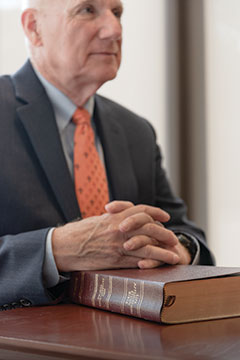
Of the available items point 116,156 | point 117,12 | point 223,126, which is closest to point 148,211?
point 116,156

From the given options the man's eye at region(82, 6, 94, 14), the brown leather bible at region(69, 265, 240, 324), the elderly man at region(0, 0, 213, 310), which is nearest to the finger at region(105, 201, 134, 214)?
the elderly man at region(0, 0, 213, 310)

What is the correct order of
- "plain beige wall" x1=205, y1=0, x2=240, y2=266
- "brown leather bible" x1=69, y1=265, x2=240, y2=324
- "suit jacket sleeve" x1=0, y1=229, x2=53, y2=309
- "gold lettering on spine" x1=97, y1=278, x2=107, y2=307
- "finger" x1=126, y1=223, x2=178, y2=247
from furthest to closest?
"plain beige wall" x1=205, y1=0, x2=240, y2=266 < "finger" x1=126, y1=223, x2=178, y2=247 < "suit jacket sleeve" x1=0, y1=229, x2=53, y2=309 < "gold lettering on spine" x1=97, y1=278, x2=107, y2=307 < "brown leather bible" x1=69, y1=265, x2=240, y2=324

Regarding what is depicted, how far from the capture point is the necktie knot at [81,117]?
5.74 ft

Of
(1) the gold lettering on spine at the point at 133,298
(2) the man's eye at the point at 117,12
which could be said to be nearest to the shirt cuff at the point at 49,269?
(1) the gold lettering on spine at the point at 133,298

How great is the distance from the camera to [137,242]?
1.32m

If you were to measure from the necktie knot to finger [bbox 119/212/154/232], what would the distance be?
0.50 meters

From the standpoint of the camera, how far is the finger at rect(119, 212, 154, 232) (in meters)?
1.33

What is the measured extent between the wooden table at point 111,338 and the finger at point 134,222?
290mm

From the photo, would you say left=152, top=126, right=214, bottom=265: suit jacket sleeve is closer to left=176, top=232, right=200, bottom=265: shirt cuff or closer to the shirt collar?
left=176, top=232, right=200, bottom=265: shirt cuff

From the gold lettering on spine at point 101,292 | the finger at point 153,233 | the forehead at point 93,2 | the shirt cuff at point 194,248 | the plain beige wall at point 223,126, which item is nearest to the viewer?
the gold lettering on spine at point 101,292

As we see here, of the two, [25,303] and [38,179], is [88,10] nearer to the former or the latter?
[38,179]

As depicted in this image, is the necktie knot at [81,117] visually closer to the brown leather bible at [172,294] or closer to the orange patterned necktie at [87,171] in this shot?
the orange patterned necktie at [87,171]

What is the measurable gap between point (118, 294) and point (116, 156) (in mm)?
781

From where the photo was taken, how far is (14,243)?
1.30m
